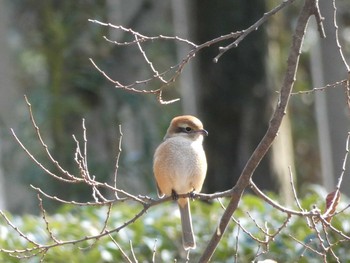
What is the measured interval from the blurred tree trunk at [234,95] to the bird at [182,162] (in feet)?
17.4

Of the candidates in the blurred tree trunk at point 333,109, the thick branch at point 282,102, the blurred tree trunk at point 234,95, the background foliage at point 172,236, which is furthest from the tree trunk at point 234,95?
the thick branch at point 282,102

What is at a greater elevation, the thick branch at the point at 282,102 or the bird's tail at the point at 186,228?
the thick branch at the point at 282,102

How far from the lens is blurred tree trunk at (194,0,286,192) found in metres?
10.2

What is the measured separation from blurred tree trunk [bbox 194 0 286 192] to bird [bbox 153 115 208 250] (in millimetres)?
5314

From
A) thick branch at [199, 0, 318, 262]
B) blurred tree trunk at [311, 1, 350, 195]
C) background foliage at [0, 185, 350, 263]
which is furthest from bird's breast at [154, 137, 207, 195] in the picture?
blurred tree trunk at [311, 1, 350, 195]

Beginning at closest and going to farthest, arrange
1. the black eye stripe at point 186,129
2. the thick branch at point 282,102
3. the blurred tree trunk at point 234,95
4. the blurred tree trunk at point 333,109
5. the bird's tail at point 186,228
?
the thick branch at point 282,102 → the bird's tail at point 186,228 → the black eye stripe at point 186,129 → the blurred tree trunk at point 234,95 → the blurred tree trunk at point 333,109

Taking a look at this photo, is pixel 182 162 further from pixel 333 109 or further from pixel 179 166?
pixel 333 109

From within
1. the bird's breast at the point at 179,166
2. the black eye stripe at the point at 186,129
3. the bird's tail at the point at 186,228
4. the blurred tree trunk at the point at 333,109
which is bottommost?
the bird's tail at the point at 186,228

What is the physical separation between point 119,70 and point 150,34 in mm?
631

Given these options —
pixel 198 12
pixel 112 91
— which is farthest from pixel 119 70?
pixel 198 12

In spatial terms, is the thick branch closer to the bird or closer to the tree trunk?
the bird

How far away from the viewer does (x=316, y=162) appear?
16.9 metres

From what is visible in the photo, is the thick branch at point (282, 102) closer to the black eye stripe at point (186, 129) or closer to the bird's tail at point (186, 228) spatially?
the bird's tail at point (186, 228)

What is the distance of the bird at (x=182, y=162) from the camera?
4668mm
